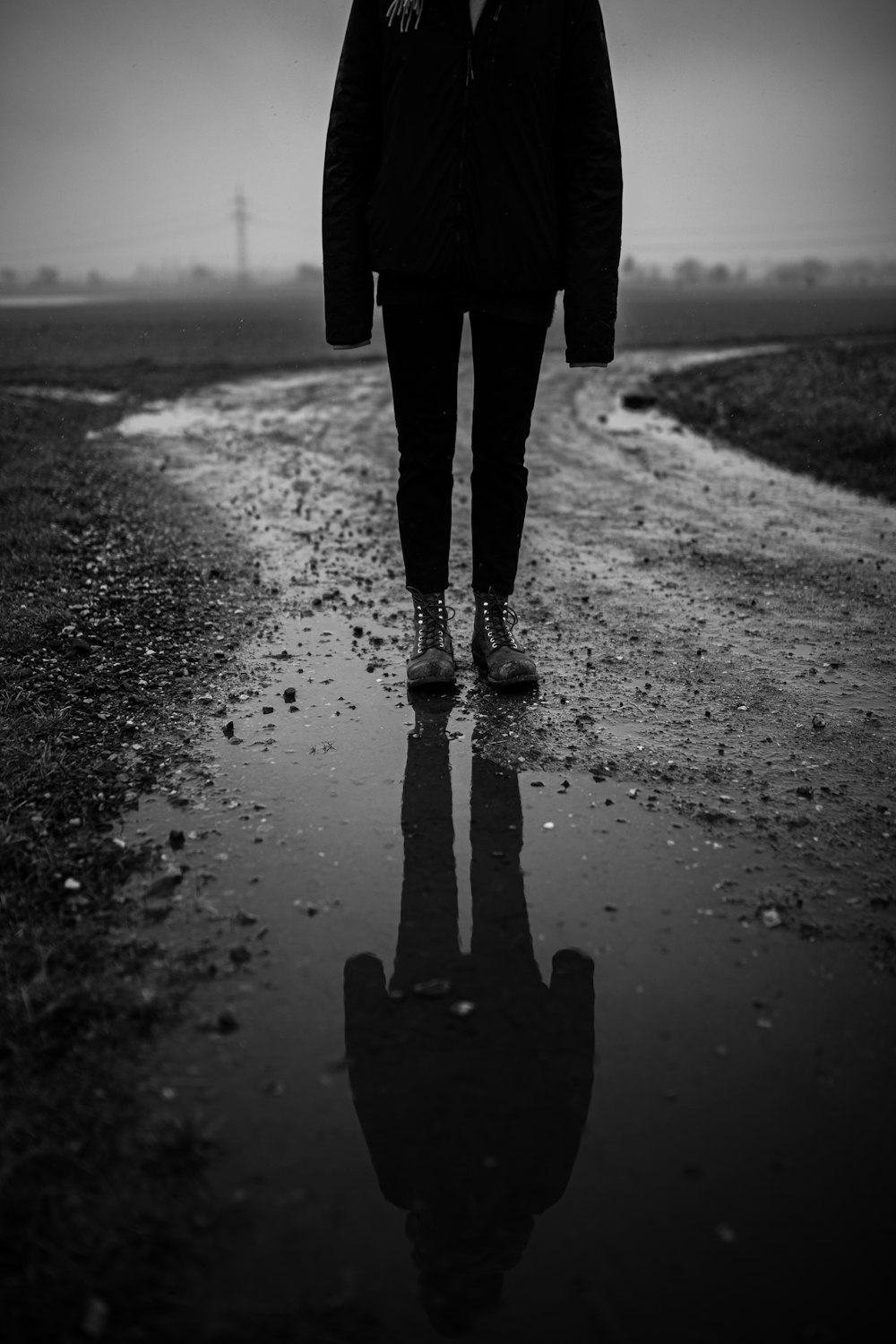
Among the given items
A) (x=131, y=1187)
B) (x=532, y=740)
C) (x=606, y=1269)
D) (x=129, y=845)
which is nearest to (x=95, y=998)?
(x=131, y=1187)

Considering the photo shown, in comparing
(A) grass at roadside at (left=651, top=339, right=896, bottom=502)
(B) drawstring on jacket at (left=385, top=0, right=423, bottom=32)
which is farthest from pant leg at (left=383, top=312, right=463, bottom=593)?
(A) grass at roadside at (left=651, top=339, right=896, bottom=502)

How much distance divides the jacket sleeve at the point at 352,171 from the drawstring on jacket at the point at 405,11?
0.11 m

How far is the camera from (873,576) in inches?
195

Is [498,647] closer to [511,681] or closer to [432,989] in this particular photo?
[511,681]

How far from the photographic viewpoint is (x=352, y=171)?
3.32 meters

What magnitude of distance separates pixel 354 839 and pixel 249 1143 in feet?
3.23

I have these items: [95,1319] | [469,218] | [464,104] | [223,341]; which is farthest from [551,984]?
[223,341]

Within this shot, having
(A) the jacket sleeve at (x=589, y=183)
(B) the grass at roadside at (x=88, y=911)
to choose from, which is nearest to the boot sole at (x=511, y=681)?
(B) the grass at roadside at (x=88, y=911)

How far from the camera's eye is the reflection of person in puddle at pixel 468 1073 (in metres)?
1.47

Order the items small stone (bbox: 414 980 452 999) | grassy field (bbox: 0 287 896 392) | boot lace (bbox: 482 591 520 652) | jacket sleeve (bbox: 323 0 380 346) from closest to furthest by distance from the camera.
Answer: small stone (bbox: 414 980 452 999) → jacket sleeve (bbox: 323 0 380 346) → boot lace (bbox: 482 591 520 652) → grassy field (bbox: 0 287 896 392)

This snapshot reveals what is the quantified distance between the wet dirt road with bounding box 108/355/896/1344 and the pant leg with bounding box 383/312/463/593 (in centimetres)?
46

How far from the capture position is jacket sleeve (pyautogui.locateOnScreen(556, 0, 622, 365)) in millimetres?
3238

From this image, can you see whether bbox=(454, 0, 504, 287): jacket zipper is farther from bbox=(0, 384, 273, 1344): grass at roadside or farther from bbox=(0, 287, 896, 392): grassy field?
bbox=(0, 287, 896, 392): grassy field

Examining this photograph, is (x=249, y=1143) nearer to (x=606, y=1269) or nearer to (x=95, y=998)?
(x=95, y=998)
